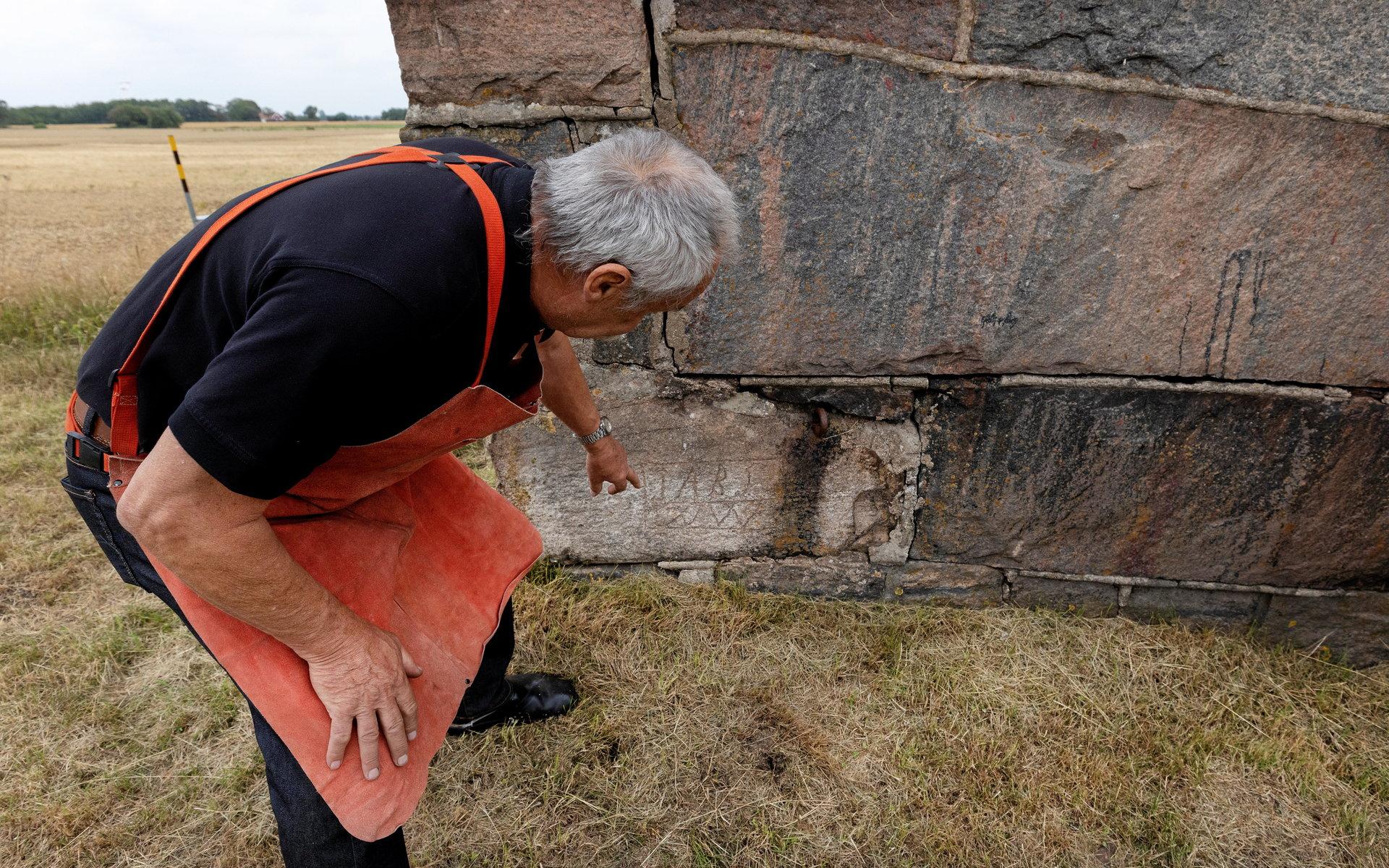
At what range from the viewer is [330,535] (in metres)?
1.55

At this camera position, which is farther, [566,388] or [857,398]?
[857,398]

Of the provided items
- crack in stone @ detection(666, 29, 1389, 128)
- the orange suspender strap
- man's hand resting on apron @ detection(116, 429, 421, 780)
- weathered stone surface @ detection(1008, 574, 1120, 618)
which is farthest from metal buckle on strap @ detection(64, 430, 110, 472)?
weathered stone surface @ detection(1008, 574, 1120, 618)

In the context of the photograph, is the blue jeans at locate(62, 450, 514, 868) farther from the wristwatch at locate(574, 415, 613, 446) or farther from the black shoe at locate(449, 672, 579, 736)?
the wristwatch at locate(574, 415, 613, 446)

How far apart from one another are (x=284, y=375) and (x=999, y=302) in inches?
77.7

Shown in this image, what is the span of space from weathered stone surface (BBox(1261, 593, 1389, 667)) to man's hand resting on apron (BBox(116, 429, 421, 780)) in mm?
2904

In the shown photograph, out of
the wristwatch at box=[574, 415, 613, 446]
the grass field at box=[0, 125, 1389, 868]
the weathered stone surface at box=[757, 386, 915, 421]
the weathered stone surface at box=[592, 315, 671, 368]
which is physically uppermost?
the weathered stone surface at box=[592, 315, 671, 368]

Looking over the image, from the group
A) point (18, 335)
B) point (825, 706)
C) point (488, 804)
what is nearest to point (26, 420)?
point (18, 335)

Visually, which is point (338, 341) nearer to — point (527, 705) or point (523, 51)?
point (523, 51)

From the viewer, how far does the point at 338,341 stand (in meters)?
1.10

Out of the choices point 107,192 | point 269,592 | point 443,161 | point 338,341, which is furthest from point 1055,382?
point 107,192

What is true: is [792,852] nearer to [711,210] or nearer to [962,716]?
[962,716]

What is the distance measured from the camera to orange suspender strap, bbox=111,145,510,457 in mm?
1295

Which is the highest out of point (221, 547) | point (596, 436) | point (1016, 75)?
point (1016, 75)

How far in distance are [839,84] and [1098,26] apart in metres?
0.68
